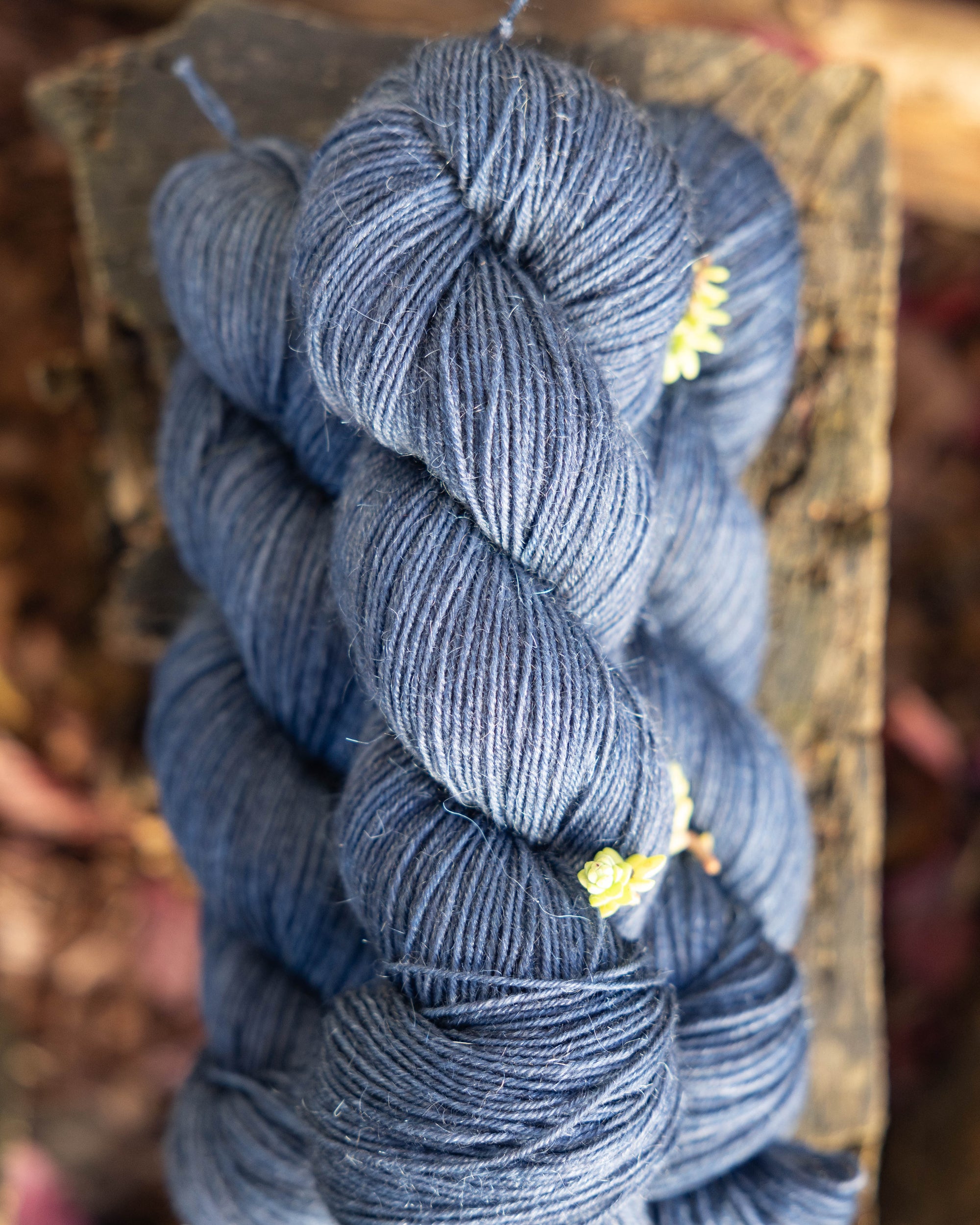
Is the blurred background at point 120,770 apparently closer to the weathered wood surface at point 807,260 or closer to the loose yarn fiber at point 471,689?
the weathered wood surface at point 807,260

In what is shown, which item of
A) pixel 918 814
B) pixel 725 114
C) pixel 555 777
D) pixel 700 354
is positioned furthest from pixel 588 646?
pixel 918 814

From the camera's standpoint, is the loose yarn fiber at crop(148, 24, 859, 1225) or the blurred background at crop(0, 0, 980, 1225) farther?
the blurred background at crop(0, 0, 980, 1225)

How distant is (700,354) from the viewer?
35.5 inches

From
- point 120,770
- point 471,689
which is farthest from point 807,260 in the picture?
point 120,770

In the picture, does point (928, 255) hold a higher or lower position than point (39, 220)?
higher

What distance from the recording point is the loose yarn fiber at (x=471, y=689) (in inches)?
25.7

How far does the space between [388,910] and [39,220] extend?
1.27 m

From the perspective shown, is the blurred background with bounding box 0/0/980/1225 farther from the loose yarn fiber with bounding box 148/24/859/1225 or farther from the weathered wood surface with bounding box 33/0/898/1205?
the loose yarn fiber with bounding box 148/24/859/1225

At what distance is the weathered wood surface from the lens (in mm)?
1069

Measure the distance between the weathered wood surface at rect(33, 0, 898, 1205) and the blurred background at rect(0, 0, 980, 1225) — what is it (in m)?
0.16

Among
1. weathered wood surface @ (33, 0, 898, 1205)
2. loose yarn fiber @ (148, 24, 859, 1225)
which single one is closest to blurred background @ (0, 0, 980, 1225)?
weathered wood surface @ (33, 0, 898, 1205)

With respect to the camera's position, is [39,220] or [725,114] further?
[39,220]

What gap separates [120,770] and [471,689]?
2.81 feet

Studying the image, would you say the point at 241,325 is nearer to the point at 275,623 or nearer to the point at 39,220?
the point at 275,623
